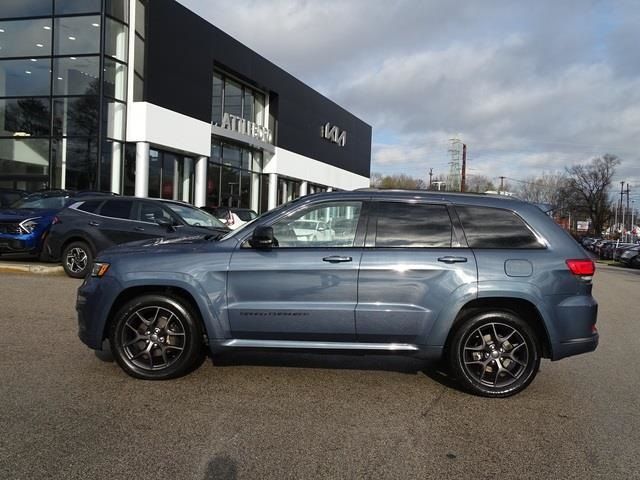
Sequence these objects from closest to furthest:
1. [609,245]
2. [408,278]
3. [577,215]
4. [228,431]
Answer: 1. [228,431]
2. [408,278]
3. [609,245]
4. [577,215]

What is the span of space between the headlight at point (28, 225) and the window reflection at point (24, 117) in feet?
35.7

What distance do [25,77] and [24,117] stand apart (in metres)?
1.57

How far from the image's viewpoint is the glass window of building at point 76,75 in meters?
20.6

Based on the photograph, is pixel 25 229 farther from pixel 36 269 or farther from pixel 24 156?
pixel 24 156

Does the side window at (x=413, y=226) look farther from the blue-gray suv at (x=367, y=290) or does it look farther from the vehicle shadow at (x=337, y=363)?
the vehicle shadow at (x=337, y=363)

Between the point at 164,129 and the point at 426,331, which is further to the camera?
the point at 164,129

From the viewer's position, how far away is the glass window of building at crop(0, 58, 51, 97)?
21344 mm

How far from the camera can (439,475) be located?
344 centimetres

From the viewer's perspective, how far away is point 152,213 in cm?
A: 1116

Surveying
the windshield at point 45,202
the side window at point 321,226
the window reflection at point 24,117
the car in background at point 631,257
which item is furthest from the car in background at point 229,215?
the car in background at point 631,257

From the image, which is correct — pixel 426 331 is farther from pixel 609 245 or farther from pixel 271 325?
pixel 609 245

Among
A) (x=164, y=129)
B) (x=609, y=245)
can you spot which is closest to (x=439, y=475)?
(x=164, y=129)

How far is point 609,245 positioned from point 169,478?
45.8 m

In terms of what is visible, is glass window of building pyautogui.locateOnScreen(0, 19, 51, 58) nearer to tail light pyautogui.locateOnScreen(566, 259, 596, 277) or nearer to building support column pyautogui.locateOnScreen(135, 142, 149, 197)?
building support column pyautogui.locateOnScreen(135, 142, 149, 197)
